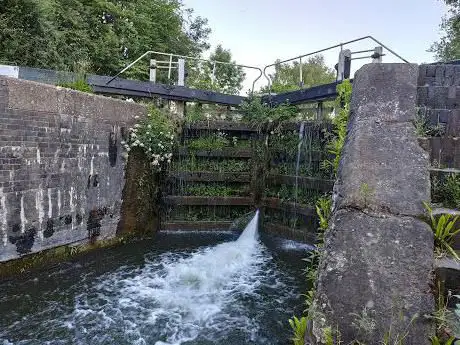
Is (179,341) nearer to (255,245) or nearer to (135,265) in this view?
(135,265)

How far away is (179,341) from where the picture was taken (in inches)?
134

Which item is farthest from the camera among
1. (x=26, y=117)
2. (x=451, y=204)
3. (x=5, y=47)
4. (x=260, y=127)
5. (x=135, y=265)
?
(x=5, y=47)

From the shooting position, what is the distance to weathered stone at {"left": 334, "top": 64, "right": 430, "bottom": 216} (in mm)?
2014

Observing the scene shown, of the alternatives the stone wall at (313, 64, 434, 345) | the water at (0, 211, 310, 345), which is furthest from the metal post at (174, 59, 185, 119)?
the stone wall at (313, 64, 434, 345)

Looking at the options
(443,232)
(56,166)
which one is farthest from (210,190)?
(443,232)

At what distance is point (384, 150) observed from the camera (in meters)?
2.34

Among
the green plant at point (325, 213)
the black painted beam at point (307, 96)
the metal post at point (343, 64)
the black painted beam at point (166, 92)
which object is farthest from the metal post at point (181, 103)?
the green plant at point (325, 213)

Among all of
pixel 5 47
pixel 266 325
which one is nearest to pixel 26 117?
pixel 266 325

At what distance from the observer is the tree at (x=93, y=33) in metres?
10.2

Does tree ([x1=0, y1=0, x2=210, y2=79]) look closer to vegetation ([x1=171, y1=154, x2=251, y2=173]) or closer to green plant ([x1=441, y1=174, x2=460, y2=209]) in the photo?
vegetation ([x1=171, y1=154, x2=251, y2=173])

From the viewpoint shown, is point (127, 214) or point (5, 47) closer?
point (127, 214)

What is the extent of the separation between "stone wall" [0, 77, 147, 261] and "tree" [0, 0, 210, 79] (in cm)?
216

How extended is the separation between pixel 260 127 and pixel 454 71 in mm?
5166

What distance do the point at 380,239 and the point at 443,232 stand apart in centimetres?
36
